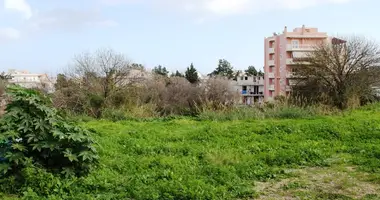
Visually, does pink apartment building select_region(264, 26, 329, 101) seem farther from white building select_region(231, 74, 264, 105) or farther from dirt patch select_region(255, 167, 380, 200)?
dirt patch select_region(255, 167, 380, 200)

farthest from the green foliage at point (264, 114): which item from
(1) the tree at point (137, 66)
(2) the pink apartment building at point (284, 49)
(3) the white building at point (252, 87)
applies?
(3) the white building at point (252, 87)

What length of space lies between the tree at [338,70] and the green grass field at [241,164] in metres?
9.11

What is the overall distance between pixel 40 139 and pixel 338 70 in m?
15.9

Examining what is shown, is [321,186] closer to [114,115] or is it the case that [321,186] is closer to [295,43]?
[114,115]

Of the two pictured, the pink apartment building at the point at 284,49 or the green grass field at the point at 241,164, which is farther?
the pink apartment building at the point at 284,49

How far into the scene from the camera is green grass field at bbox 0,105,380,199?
3490mm

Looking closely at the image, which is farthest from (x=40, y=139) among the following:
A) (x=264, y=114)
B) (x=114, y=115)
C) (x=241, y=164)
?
(x=114, y=115)

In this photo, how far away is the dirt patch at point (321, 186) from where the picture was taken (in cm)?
340

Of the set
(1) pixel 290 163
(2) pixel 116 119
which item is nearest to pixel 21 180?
(1) pixel 290 163

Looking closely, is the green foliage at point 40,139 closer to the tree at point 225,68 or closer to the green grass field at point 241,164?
the green grass field at point 241,164

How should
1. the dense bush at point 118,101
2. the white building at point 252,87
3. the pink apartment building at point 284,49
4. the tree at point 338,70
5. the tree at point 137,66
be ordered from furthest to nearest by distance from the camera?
the white building at point 252,87
the pink apartment building at point 284,49
the tree at point 137,66
the tree at point 338,70
the dense bush at point 118,101

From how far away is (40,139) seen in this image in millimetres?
3754

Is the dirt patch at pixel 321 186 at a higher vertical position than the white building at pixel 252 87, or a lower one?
lower

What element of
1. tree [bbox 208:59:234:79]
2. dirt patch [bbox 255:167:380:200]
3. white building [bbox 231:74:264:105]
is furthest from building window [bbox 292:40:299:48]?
dirt patch [bbox 255:167:380:200]
